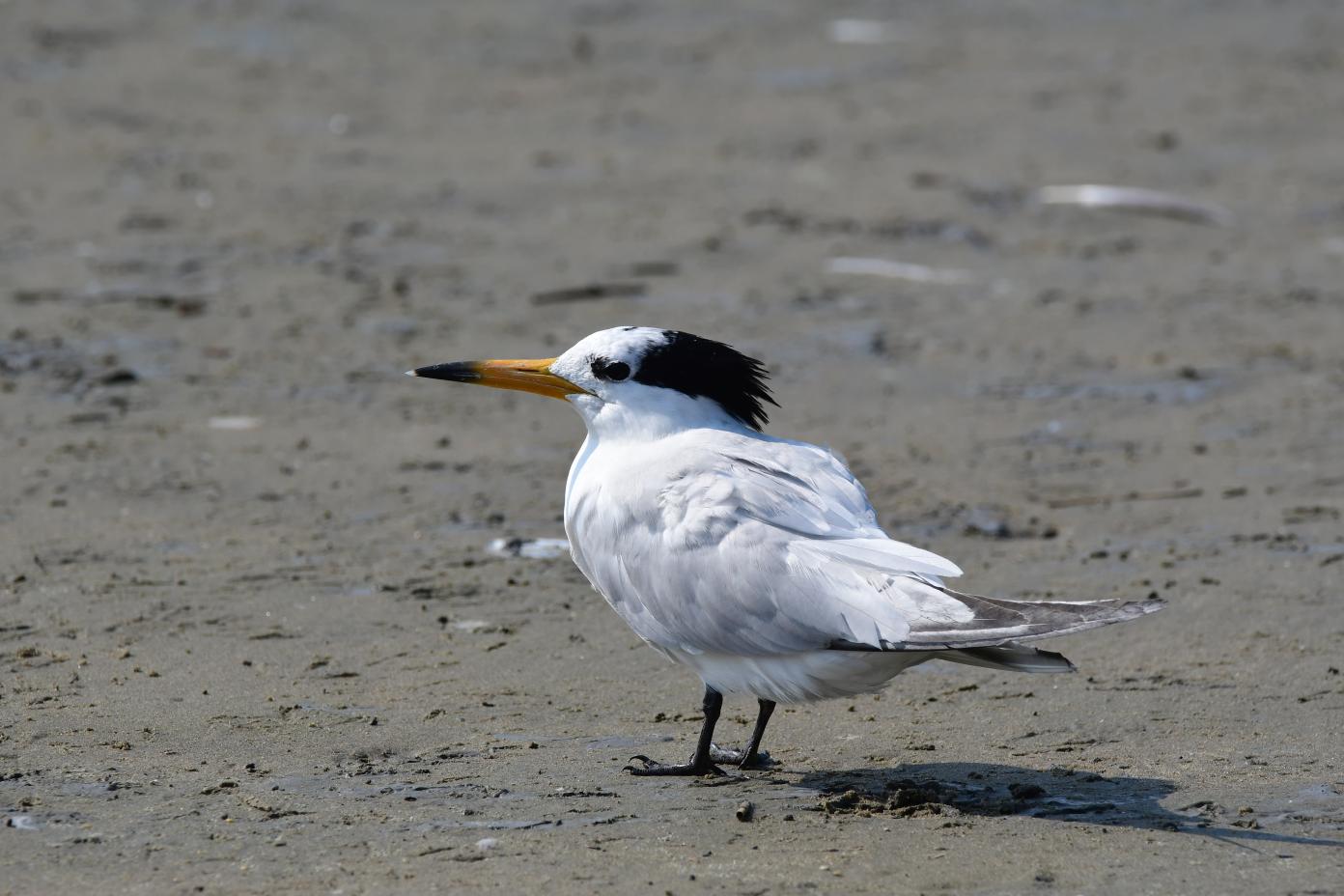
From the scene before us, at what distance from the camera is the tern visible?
4.35 metres

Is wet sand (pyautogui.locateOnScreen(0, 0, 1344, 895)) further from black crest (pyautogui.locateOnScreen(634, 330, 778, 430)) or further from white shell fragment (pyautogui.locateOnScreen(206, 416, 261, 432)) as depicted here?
black crest (pyautogui.locateOnScreen(634, 330, 778, 430))

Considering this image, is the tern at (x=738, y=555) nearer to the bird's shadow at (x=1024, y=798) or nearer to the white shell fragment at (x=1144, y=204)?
the bird's shadow at (x=1024, y=798)

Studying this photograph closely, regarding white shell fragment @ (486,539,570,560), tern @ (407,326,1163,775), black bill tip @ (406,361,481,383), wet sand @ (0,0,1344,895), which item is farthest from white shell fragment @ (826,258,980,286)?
black bill tip @ (406,361,481,383)

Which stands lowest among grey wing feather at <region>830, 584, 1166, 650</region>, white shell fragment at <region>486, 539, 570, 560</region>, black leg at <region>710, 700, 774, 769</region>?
white shell fragment at <region>486, 539, 570, 560</region>

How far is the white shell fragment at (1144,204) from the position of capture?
36.1ft

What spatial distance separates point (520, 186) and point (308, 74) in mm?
2754

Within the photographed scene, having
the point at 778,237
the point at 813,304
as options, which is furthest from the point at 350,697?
the point at 778,237

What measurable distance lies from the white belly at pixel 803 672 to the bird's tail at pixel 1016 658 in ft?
0.30

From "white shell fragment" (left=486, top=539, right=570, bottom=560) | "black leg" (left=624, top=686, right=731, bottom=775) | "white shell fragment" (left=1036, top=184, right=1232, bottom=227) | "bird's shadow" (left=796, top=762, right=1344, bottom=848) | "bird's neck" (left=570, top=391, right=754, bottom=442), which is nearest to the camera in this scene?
"bird's shadow" (left=796, top=762, right=1344, bottom=848)

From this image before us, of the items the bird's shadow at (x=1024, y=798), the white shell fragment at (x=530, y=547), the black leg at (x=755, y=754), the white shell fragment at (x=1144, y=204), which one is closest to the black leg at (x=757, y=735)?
the black leg at (x=755, y=754)

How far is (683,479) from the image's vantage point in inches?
191

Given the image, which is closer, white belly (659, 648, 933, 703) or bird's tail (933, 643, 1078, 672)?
bird's tail (933, 643, 1078, 672)

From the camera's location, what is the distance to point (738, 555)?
466 centimetres

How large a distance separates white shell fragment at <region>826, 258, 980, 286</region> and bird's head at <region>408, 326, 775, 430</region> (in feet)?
15.6
